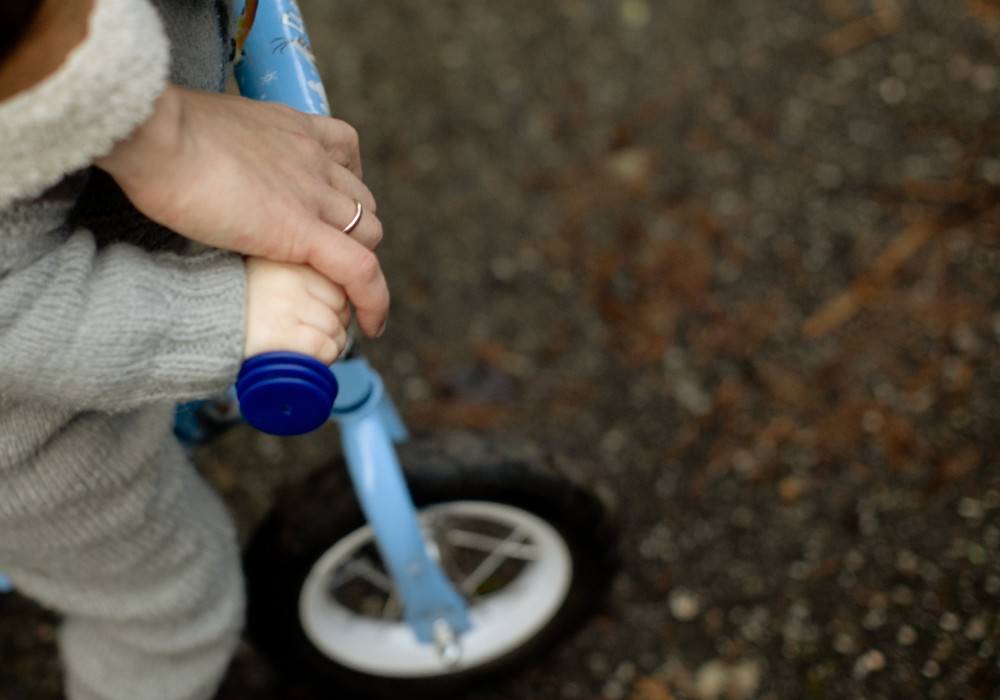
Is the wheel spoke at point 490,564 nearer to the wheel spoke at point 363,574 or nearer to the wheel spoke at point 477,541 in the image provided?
the wheel spoke at point 477,541

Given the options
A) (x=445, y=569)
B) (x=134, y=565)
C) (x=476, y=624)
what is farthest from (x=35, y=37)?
(x=476, y=624)

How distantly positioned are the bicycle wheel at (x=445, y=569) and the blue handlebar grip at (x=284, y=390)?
Result: 0.42 metres

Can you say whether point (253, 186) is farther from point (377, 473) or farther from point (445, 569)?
point (445, 569)

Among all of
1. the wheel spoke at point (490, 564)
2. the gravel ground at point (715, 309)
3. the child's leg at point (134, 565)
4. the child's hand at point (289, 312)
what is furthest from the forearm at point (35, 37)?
the gravel ground at point (715, 309)

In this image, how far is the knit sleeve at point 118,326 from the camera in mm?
603

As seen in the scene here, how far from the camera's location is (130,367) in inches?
25.0

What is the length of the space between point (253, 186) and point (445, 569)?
0.72 metres

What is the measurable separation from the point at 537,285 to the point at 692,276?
295mm

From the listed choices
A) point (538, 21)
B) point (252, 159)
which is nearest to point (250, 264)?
point (252, 159)

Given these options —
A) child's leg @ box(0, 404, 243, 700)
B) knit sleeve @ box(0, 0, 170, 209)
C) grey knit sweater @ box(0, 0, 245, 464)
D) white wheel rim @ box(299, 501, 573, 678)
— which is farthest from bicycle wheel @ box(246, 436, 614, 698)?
knit sleeve @ box(0, 0, 170, 209)

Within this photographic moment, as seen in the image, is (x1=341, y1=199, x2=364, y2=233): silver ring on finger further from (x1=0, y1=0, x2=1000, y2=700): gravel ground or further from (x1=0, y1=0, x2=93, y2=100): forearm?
(x1=0, y1=0, x2=1000, y2=700): gravel ground

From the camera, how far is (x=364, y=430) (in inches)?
38.4

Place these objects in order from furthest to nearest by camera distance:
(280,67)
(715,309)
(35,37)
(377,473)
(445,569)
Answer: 1. (715,309)
2. (445,569)
3. (377,473)
4. (280,67)
5. (35,37)

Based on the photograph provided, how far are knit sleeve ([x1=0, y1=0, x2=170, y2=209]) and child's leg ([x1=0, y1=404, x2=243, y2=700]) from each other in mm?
267
